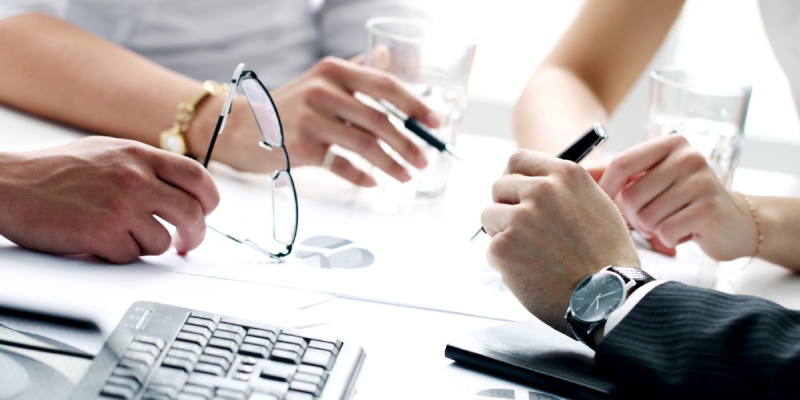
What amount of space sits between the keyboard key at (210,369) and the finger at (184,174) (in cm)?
24

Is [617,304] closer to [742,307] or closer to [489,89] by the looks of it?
[742,307]

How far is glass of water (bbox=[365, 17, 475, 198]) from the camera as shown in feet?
3.18

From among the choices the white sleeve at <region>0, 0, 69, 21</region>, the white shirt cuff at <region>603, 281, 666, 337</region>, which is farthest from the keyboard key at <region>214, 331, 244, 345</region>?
the white sleeve at <region>0, 0, 69, 21</region>

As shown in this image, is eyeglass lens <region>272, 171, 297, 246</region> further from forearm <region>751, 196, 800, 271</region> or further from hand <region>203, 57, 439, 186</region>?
forearm <region>751, 196, 800, 271</region>

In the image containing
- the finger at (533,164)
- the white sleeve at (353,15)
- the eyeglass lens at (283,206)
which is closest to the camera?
the finger at (533,164)

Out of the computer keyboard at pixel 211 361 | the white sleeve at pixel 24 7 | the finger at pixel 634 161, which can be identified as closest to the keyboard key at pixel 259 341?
the computer keyboard at pixel 211 361

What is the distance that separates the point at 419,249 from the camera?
0.83 meters

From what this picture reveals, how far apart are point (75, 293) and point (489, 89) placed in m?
1.95

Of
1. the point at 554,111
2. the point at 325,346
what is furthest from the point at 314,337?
the point at 554,111

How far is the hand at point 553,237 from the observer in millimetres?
633

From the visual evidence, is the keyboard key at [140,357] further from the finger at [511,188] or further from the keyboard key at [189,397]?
the finger at [511,188]

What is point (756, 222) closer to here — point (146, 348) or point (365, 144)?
point (365, 144)

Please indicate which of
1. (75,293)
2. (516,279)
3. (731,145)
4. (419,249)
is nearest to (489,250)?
(516,279)

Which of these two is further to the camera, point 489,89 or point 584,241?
point 489,89
